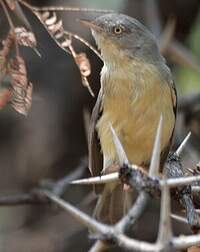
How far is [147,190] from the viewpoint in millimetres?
1723

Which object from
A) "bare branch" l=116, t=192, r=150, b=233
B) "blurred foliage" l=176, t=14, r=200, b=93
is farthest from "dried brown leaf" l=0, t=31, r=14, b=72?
"blurred foliage" l=176, t=14, r=200, b=93

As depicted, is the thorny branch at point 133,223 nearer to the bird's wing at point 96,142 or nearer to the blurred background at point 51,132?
the bird's wing at point 96,142

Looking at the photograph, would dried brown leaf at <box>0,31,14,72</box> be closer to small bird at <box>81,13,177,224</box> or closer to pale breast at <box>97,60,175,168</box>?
small bird at <box>81,13,177,224</box>

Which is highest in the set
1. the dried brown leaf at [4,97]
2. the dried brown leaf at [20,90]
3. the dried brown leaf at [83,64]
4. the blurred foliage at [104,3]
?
the dried brown leaf at [4,97]

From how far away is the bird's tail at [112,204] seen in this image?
13.0 feet

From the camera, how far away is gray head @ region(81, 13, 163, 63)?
417 cm

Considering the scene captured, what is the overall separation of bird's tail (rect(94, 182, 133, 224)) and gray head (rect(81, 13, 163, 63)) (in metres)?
0.89

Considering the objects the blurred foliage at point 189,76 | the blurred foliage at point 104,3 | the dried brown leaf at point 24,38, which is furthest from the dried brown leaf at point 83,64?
the blurred foliage at point 189,76

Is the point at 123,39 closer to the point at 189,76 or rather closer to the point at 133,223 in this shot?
the point at 189,76

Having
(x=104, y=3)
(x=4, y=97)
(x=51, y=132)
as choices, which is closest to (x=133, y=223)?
(x=4, y=97)

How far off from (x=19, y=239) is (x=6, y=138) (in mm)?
927

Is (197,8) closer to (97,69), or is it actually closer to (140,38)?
(97,69)

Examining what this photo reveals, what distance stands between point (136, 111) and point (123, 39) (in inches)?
23.2

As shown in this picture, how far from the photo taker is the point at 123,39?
4.28 m
